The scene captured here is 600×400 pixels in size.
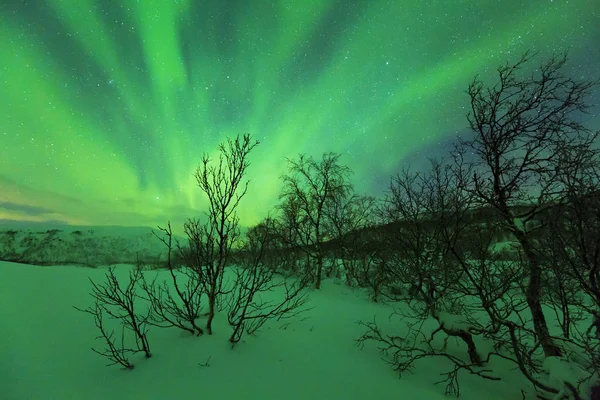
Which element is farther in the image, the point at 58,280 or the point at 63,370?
the point at 58,280

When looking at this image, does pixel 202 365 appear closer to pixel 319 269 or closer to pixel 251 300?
pixel 251 300

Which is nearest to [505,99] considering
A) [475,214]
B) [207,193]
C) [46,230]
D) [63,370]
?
[475,214]

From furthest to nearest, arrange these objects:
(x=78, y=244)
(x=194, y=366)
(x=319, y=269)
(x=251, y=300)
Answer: (x=78, y=244) → (x=319, y=269) → (x=251, y=300) → (x=194, y=366)

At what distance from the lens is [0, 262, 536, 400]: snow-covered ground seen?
3.88 metres

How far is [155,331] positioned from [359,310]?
7.10m

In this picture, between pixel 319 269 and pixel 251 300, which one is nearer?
pixel 251 300

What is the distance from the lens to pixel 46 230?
5038cm

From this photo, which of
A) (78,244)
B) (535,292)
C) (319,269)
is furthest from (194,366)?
(78,244)

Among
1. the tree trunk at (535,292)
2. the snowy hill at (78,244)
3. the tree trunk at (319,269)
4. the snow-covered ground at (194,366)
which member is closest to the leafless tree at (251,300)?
the snow-covered ground at (194,366)

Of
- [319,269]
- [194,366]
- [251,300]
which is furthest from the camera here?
[319,269]

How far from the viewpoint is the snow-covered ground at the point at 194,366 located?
388 centimetres

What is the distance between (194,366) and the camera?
4375mm

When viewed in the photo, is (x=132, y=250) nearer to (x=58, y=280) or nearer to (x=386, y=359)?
(x=58, y=280)

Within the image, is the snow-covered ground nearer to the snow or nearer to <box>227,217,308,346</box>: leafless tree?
the snow
